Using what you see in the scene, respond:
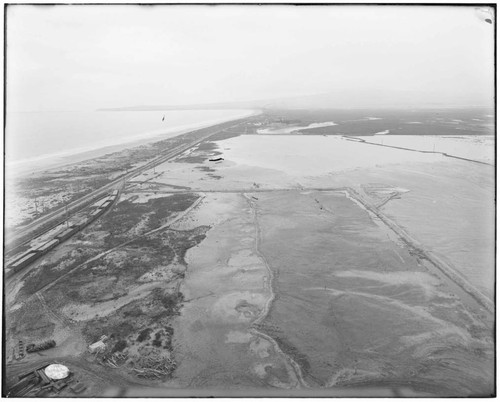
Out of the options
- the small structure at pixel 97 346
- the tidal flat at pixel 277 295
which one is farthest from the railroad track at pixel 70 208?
the small structure at pixel 97 346

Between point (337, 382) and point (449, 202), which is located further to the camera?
point (449, 202)

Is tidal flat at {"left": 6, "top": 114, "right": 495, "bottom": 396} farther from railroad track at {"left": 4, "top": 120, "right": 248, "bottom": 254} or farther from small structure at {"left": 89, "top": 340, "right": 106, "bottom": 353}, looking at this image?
railroad track at {"left": 4, "top": 120, "right": 248, "bottom": 254}

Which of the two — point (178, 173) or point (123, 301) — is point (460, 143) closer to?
point (178, 173)

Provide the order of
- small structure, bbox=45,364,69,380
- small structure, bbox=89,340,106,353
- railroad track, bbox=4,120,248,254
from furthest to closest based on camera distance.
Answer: railroad track, bbox=4,120,248,254 → small structure, bbox=89,340,106,353 → small structure, bbox=45,364,69,380

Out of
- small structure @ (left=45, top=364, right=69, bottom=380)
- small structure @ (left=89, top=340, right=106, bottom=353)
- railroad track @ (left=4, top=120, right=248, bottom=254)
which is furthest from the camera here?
railroad track @ (left=4, top=120, right=248, bottom=254)

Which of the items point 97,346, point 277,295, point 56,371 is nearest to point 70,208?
point 97,346

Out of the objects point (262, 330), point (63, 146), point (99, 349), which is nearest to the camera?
point (99, 349)

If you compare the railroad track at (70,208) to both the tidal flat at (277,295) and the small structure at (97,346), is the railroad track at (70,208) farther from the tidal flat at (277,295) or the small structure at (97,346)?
the small structure at (97,346)

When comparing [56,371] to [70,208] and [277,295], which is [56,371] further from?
[70,208]

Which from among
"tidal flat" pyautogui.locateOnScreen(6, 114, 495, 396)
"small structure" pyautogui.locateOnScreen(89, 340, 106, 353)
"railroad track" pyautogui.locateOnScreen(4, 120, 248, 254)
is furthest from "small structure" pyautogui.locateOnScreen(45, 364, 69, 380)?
"railroad track" pyautogui.locateOnScreen(4, 120, 248, 254)

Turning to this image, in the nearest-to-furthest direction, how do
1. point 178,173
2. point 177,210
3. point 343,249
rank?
point 343,249 < point 177,210 < point 178,173

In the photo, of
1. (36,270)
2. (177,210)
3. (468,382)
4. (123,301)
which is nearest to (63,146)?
(177,210)
